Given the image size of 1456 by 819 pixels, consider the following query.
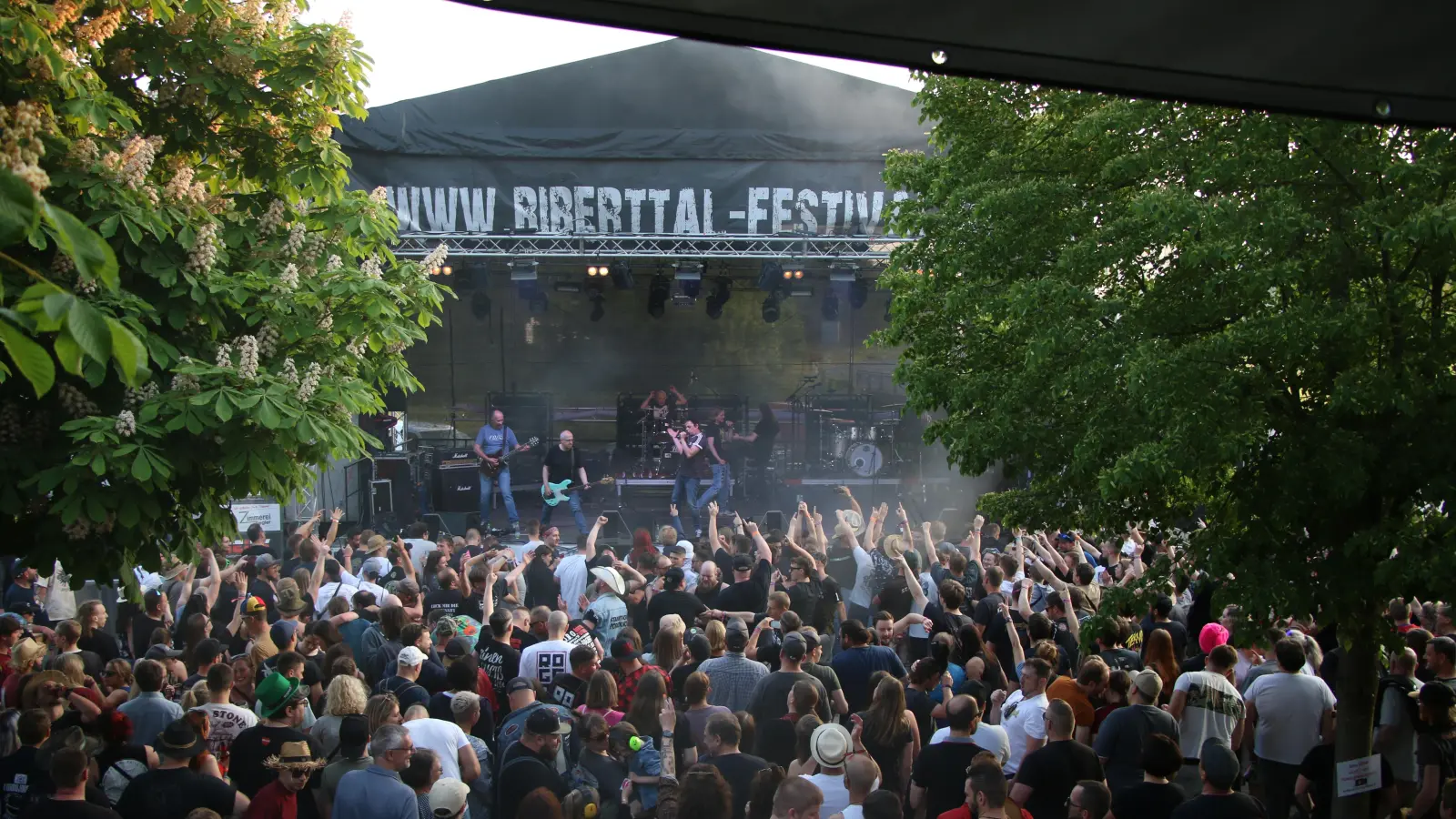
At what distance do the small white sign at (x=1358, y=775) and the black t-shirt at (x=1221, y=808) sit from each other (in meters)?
1.27

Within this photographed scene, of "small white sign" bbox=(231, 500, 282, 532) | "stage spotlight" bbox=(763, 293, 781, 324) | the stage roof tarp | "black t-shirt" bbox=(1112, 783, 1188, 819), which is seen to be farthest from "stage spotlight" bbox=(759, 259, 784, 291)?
"black t-shirt" bbox=(1112, 783, 1188, 819)

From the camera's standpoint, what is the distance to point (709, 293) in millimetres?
23031

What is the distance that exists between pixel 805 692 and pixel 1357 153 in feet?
13.2

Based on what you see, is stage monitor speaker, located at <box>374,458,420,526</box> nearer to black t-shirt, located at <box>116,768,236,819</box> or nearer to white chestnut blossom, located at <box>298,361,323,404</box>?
black t-shirt, located at <box>116,768,236,819</box>

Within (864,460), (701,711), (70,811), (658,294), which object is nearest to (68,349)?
(70,811)

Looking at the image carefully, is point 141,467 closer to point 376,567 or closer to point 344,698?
point 344,698

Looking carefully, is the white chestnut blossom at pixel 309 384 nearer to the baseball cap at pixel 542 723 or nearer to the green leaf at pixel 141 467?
the green leaf at pixel 141 467

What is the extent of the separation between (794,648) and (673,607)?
2421mm

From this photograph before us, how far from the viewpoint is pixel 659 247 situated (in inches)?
748

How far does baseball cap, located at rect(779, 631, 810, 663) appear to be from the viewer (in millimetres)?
7164

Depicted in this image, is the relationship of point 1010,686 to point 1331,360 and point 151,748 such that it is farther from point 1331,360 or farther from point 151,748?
point 151,748

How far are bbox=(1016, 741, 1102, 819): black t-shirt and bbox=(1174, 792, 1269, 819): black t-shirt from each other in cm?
61

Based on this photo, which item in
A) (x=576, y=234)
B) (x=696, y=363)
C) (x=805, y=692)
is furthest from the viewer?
(x=696, y=363)

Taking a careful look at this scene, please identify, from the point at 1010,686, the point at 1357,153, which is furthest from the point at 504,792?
the point at 1357,153
